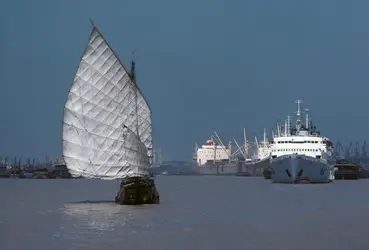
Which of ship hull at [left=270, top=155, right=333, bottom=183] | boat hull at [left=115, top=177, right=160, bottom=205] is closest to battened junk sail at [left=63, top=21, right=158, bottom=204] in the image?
boat hull at [left=115, top=177, right=160, bottom=205]

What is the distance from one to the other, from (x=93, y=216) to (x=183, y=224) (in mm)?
9081

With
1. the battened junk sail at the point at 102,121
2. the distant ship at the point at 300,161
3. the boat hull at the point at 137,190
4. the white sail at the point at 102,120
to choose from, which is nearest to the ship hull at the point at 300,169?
the distant ship at the point at 300,161

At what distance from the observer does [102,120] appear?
71750 mm

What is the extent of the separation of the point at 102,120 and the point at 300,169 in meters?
65.2

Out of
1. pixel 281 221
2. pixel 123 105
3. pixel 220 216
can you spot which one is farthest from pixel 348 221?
pixel 123 105

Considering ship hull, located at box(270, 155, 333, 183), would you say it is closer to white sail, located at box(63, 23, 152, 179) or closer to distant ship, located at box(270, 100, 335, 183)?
distant ship, located at box(270, 100, 335, 183)

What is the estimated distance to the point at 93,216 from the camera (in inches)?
2347

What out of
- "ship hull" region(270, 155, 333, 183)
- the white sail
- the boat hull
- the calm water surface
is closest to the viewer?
the calm water surface

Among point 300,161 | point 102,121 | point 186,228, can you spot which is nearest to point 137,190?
point 102,121

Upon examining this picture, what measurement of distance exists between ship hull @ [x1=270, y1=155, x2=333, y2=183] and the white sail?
6156 cm

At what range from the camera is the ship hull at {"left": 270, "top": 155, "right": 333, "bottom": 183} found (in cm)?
13062

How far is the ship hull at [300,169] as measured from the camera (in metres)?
131

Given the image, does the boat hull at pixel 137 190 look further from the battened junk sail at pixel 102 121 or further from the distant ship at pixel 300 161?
the distant ship at pixel 300 161

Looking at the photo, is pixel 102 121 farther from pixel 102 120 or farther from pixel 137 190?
pixel 137 190
